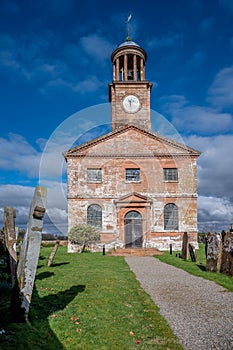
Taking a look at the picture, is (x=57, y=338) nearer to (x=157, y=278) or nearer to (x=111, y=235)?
(x=157, y=278)

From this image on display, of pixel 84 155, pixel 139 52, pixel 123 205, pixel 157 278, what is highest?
pixel 139 52

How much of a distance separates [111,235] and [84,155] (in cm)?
793

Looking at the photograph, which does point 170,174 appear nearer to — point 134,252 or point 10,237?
point 134,252

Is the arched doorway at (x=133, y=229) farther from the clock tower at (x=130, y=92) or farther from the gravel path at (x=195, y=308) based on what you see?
the gravel path at (x=195, y=308)

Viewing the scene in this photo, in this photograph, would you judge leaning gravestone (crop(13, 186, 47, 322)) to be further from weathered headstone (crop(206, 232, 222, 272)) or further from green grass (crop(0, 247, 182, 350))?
weathered headstone (crop(206, 232, 222, 272))

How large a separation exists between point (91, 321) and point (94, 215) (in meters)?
21.0

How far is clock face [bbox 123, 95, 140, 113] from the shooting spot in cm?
3225

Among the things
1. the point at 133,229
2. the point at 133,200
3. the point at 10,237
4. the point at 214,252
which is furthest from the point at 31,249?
the point at 133,229

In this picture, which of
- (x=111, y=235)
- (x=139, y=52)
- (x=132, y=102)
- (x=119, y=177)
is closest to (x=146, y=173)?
(x=119, y=177)

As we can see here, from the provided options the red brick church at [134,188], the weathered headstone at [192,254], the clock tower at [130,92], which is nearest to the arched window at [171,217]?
the red brick church at [134,188]

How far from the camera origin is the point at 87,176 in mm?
27484

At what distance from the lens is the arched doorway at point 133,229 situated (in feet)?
88.4

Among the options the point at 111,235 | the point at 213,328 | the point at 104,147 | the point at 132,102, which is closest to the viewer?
the point at 213,328

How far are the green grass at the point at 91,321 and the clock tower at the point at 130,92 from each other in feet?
79.7
